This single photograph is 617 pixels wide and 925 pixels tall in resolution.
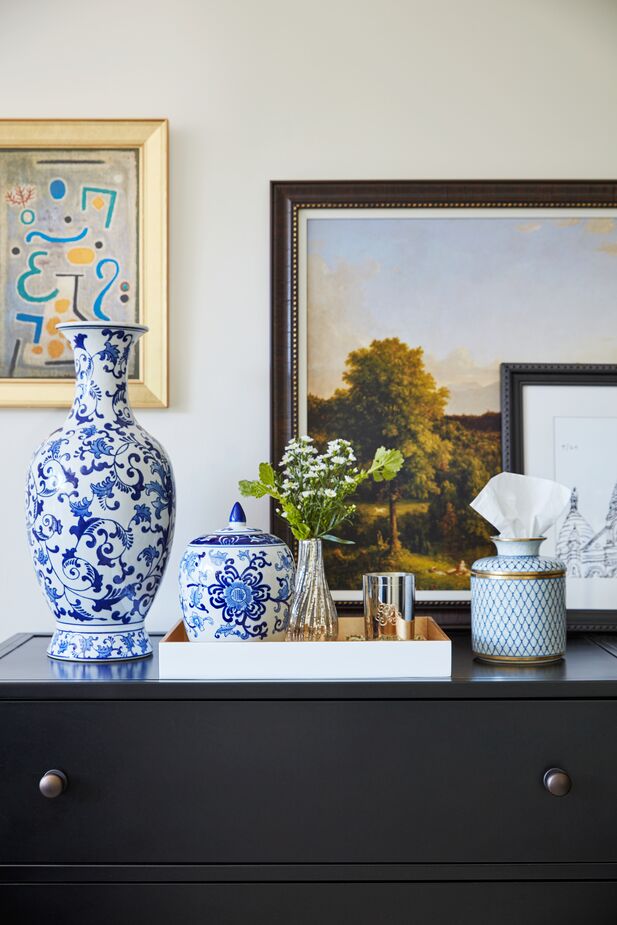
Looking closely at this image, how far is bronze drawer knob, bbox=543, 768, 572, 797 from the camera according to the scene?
1188 millimetres

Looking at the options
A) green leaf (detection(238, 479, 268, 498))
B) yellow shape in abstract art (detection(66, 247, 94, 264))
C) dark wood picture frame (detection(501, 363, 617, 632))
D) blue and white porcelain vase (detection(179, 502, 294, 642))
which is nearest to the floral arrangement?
green leaf (detection(238, 479, 268, 498))

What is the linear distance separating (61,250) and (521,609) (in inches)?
41.6

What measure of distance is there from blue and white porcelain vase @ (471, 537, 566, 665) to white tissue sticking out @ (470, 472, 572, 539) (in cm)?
6

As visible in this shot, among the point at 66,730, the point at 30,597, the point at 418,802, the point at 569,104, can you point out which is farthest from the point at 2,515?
the point at 569,104

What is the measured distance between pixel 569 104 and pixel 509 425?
62 cm

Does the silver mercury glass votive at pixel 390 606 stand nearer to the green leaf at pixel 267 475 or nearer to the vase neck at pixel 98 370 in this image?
the green leaf at pixel 267 475

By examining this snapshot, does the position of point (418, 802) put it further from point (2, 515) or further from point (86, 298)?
point (86, 298)

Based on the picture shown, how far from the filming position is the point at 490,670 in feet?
4.20

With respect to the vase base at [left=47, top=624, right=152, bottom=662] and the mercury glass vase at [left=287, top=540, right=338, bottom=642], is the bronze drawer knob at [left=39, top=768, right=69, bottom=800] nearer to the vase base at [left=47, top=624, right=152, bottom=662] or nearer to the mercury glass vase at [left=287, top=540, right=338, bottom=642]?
the vase base at [left=47, top=624, right=152, bottom=662]

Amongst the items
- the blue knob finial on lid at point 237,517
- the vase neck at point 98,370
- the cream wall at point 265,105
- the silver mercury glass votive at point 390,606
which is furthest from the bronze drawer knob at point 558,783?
the vase neck at point 98,370

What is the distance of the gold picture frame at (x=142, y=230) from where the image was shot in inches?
63.9

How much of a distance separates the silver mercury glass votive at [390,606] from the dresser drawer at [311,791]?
148 mm

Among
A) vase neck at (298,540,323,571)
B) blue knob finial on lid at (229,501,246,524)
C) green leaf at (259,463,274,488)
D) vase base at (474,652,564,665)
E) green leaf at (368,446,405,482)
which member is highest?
green leaf at (368,446,405,482)

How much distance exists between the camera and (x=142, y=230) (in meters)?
1.63
